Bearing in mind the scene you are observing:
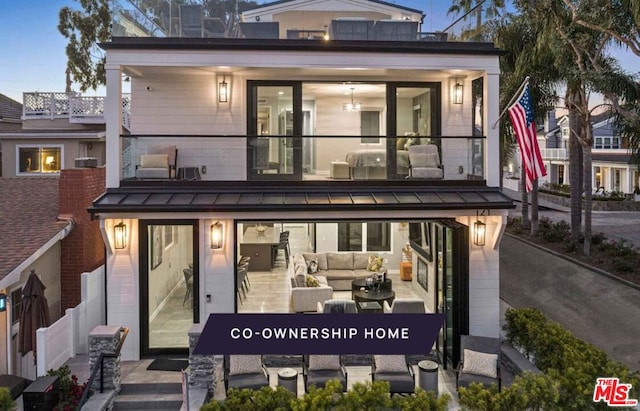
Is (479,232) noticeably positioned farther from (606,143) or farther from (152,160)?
(606,143)

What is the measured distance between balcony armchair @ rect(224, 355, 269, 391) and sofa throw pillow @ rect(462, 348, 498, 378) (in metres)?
4.14

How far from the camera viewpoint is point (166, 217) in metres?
12.8

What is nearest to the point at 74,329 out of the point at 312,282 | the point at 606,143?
Result: the point at 312,282

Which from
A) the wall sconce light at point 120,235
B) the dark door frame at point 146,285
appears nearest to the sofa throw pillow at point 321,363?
the dark door frame at point 146,285

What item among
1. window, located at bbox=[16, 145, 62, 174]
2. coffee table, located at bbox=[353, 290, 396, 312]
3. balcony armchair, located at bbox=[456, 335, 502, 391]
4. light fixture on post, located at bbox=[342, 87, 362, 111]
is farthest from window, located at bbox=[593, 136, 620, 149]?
window, located at bbox=[16, 145, 62, 174]

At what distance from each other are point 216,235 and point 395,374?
17.3ft

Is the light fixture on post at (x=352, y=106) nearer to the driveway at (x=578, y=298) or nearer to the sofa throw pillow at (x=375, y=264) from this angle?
the sofa throw pillow at (x=375, y=264)

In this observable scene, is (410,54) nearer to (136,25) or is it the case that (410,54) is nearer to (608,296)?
(136,25)

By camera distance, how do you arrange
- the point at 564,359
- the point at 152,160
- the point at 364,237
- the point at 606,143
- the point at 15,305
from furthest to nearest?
the point at 606,143
the point at 364,237
the point at 152,160
the point at 15,305
the point at 564,359

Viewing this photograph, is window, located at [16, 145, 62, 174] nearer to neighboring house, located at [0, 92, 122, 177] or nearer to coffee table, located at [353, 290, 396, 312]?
neighboring house, located at [0, 92, 122, 177]

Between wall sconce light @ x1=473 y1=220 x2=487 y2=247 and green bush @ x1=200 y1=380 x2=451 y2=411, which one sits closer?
green bush @ x1=200 y1=380 x2=451 y2=411

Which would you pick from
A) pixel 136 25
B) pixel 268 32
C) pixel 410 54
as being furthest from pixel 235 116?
pixel 410 54

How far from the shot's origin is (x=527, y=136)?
12664mm

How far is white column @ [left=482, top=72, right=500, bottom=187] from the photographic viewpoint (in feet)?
43.7
